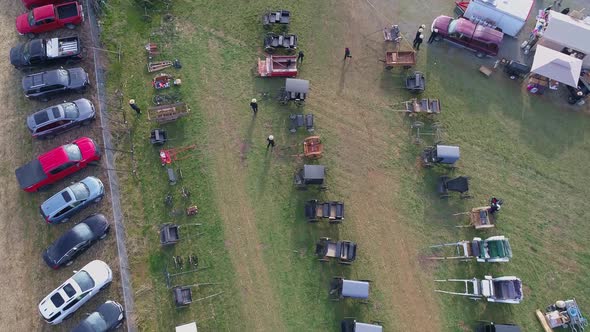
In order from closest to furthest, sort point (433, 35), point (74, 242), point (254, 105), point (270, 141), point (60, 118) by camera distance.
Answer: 1. point (74, 242)
2. point (60, 118)
3. point (270, 141)
4. point (254, 105)
5. point (433, 35)

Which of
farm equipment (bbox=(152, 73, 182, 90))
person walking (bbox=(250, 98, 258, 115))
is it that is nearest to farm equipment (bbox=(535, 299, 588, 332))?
person walking (bbox=(250, 98, 258, 115))

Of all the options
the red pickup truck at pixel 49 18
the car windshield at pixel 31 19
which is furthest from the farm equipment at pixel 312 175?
the car windshield at pixel 31 19

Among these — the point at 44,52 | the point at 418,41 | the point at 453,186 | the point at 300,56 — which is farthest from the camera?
the point at 418,41

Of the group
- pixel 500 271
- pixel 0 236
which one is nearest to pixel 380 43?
pixel 500 271

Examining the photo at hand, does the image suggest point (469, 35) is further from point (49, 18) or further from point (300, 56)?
point (49, 18)

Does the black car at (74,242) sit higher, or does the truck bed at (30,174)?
the truck bed at (30,174)

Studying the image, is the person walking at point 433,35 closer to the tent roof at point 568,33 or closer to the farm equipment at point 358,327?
the tent roof at point 568,33

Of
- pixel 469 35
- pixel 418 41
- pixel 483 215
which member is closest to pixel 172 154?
pixel 418 41
